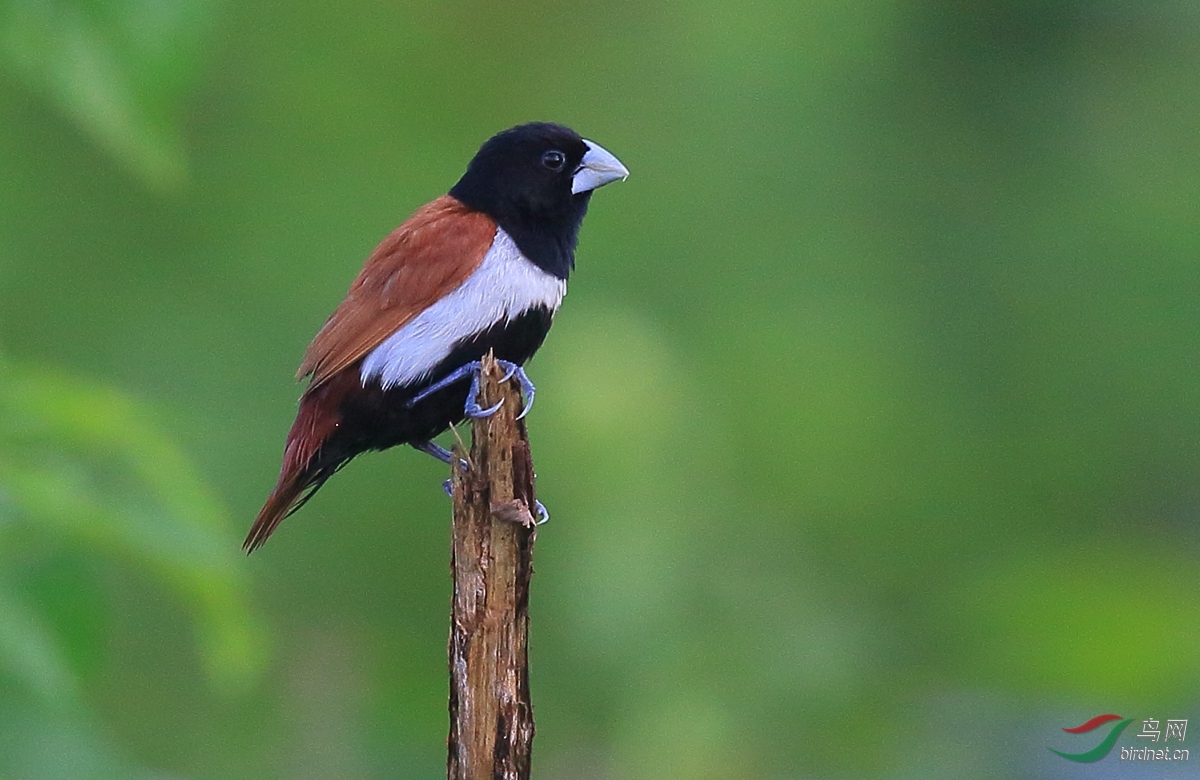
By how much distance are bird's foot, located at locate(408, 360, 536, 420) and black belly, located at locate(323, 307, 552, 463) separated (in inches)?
0.5

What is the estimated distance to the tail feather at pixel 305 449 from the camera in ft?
12.0

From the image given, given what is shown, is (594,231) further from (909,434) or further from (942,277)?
(942,277)

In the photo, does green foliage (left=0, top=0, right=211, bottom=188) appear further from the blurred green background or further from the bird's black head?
the bird's black head

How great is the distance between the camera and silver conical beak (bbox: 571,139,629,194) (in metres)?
4.19

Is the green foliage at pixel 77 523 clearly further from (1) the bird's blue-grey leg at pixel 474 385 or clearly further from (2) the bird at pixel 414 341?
(2) the bird at pixel 414 341

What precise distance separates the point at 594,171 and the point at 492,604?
1677 millimetres

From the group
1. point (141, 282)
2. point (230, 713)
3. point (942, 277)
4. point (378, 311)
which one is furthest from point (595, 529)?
point (942, 277)

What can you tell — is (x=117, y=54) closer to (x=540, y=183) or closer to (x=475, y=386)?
(x=475, y=386)

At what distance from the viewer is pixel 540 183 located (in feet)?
13.6

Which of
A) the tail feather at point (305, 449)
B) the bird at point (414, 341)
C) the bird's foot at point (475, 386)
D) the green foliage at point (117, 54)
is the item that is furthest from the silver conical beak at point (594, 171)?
the green foliage at point (117, 54)

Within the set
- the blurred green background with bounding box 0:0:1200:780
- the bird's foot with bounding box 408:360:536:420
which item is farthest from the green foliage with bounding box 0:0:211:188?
the bird's foot with bounding box 408:360:536:420

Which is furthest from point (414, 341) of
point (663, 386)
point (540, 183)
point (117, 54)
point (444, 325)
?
point (663, 386)

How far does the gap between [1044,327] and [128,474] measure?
8.01 meters

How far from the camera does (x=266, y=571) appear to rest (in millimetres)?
6664
